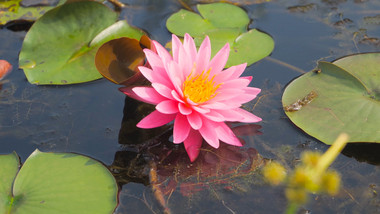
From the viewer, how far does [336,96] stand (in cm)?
253

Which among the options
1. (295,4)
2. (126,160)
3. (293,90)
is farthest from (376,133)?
(295,4)

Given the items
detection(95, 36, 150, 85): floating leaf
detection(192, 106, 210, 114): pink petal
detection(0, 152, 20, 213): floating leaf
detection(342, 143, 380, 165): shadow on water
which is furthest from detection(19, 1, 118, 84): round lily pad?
detection(342, 143, 380, 165): shadow on water

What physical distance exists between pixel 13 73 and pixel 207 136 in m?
1.66

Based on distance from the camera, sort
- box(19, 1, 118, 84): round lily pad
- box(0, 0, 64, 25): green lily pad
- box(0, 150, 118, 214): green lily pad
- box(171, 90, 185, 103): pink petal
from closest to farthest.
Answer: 1. box(0, 150, 118, 214): green lily pad
2. box(171, 90, 185, 103): pink petal
3. box(19, 1, 118, 84): round lily pad
4. box(0, 0, 64, 25): green lily pad

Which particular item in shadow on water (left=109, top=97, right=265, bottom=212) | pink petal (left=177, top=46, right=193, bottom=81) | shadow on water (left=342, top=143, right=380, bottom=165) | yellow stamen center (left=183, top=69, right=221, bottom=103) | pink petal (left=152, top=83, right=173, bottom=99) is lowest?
shadow on water (left=109, top=97, right=265, bottom=212)

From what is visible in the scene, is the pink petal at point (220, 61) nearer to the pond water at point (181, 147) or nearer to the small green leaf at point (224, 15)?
the pond water at point (181, 147)

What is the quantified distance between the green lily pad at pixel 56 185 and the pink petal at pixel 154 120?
35cm

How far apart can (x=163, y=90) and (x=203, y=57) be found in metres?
0.38

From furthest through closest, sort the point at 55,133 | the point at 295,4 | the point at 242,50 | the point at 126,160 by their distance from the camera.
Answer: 1. the point at 295,4
2. the point at 242,50
3. the point at 55,133
4. the point at 126,160

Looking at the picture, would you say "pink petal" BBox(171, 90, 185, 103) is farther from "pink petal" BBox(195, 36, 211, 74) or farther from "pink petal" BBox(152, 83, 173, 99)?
"pink petal" BBox(195, 36, 211, 74)

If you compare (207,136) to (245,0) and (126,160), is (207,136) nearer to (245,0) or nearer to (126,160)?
(126,160)

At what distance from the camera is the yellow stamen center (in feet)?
7.49

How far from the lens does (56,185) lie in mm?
1990

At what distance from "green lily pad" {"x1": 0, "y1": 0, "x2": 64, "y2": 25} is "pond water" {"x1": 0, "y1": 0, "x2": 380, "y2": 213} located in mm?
178
